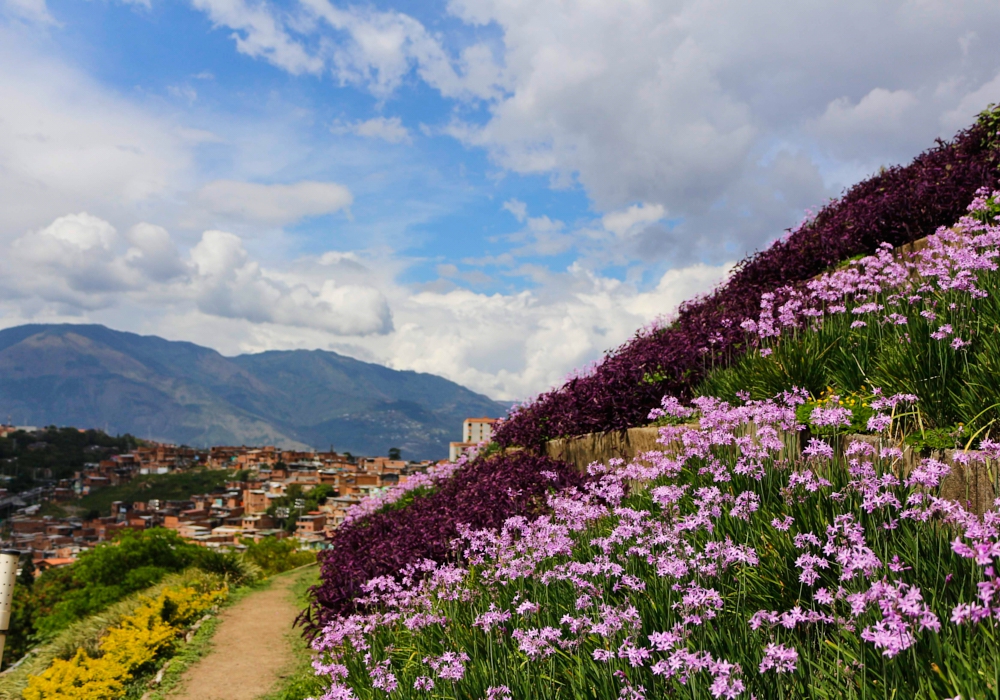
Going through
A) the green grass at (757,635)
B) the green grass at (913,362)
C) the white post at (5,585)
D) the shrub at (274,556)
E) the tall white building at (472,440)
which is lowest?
the shrub at (274,556)

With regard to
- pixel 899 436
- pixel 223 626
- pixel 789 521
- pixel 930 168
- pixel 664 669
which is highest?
pixel 930 168

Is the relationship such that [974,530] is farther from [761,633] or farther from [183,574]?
[183,574]

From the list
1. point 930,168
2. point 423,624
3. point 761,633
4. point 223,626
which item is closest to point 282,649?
point 223,626

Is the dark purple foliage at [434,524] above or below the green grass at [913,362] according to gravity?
below

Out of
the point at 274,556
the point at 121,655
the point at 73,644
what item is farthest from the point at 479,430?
the point at 121,655

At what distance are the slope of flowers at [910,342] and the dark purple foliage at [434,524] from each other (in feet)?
9.17

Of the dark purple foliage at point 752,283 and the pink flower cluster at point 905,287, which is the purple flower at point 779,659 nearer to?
the pink flower cluster at point 905,287

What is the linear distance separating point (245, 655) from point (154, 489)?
596 feet

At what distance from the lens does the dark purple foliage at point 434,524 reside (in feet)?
28.0

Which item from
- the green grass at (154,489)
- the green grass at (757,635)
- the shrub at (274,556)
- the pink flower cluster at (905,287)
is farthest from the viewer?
the green grass at (154,489)

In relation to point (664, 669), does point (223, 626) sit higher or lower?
lower

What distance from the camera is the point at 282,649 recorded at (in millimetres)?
11500

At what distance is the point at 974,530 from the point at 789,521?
1039 mm

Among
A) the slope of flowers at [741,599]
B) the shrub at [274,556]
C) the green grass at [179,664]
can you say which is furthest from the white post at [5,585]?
the shrub at [274,556]
